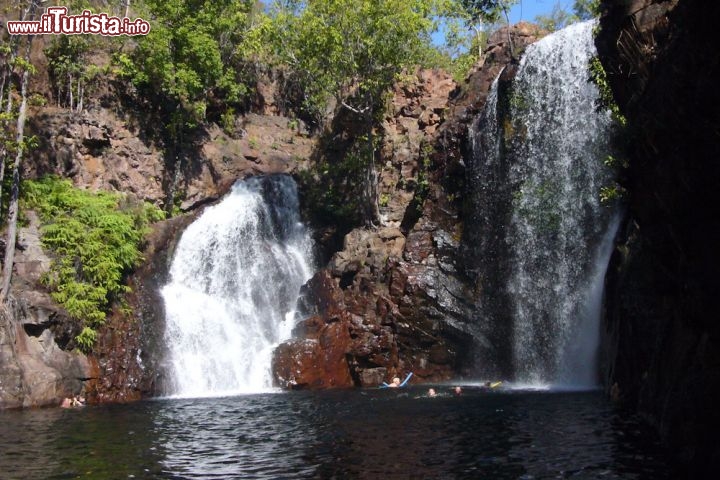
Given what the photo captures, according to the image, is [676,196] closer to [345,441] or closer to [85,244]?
[345,441]

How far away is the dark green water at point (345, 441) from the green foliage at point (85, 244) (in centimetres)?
571

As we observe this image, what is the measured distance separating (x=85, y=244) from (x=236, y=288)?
22.5 ft

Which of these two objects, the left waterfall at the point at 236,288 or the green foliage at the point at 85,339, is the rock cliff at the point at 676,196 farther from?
the green foliage at the point at 85,339

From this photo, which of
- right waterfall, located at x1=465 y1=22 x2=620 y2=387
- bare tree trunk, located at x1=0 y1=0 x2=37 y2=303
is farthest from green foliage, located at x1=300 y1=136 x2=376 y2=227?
bare tree trunk, located at x1=0 y1=0 x2=37 y2=303

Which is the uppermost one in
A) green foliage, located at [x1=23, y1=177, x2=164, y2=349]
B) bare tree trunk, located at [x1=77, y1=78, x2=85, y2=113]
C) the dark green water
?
bare tree trunk, located at [x1=77, y1=78, x2=85, y2=113]

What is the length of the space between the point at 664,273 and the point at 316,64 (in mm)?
24556

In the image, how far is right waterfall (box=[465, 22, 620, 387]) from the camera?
82.2ft

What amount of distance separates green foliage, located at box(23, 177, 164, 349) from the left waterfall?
2.56 meters

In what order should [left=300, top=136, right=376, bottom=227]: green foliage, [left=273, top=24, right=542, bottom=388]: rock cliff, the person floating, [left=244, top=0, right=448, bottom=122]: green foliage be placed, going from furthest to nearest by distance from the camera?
[left=300, top=136, right=376, bottom=227]: green foliage < [left=244, top=0, right=448, bottom=122]: green foliage < [left=273, top=24, right=542, bottom=388]: rock cliff < the person floating

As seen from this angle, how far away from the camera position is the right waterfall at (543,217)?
82.2 feet

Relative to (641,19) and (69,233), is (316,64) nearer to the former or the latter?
(69,233)

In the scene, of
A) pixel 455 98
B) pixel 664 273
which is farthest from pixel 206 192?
pixel 664 273

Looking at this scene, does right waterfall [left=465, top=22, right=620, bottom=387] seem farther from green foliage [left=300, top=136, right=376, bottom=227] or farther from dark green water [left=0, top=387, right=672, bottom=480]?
green foliage [left=300, top=136, right=376, bottom=227]

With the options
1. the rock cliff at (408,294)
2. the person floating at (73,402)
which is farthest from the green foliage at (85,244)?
the rock cliff at (408,294)
